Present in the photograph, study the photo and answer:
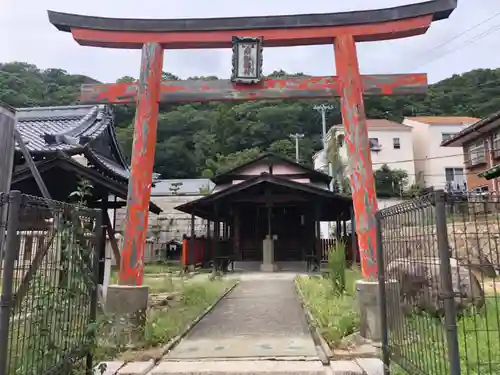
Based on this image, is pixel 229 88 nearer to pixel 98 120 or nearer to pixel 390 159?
pixel 98 120

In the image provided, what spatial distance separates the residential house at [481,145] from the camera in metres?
20.1

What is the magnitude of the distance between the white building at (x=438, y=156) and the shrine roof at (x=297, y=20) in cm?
3155

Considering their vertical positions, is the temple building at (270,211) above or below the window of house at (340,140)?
below

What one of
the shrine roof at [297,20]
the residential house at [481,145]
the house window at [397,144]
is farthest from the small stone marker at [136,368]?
the house window at [397,144]

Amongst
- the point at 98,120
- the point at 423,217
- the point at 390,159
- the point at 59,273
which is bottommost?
the point at 59,273

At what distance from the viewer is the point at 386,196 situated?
115 ft

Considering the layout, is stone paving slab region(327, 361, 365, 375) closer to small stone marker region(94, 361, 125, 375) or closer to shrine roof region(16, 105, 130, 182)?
small stone marker region(94, 361, 125, 375)

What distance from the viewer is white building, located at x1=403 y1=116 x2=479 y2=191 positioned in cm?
3644

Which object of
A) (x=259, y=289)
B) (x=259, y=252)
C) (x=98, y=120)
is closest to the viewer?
(x=259, y=289)

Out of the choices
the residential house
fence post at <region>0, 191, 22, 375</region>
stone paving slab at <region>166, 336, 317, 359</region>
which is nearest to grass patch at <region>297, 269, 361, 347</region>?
stone paving slab at <region>166, 336, 317, 359</region>

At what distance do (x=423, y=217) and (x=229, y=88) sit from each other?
486 cm

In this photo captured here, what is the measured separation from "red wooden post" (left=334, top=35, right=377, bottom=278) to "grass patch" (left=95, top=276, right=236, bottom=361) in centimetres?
319

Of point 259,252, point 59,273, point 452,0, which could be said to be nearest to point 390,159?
point 259,252

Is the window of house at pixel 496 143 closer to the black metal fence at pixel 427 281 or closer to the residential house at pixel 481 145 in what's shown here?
the residential house at pixel 481 145
